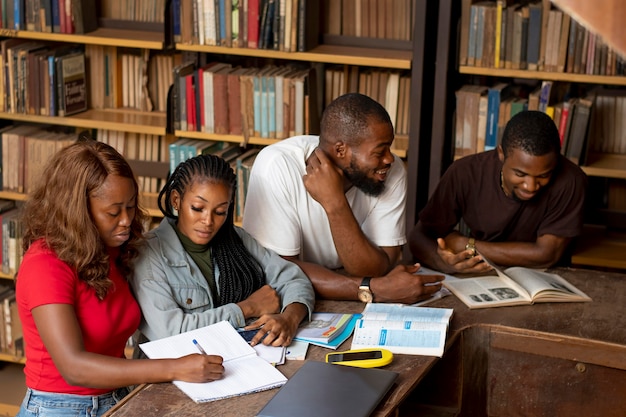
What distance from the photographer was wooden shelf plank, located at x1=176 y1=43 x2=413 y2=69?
3281mm

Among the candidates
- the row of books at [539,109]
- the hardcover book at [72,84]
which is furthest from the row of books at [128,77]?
the row of books at [539,109]

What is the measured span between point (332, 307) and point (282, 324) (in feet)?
0.94

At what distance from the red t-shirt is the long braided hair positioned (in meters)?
0.25

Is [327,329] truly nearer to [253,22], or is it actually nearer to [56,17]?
[253,22]

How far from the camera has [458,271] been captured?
2473 mm

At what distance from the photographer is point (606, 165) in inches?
128

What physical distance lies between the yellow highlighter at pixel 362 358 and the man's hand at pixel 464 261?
63 cm

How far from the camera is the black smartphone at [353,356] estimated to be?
1845mm

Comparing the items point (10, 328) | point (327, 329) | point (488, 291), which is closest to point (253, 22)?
point (488, 291)

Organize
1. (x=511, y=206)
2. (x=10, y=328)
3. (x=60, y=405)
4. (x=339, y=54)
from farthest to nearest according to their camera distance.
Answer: (x=10, y=328) < (x=339, y=54) < (x=511, y=206) < (x=60, y=405)

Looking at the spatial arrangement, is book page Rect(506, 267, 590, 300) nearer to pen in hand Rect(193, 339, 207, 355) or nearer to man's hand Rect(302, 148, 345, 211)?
man's hand Rect(302, 148, 345, 211)

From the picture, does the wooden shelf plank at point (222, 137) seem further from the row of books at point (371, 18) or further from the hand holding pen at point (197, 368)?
the hand holding pen at point (197, 368)

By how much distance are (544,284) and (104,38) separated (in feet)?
7.28

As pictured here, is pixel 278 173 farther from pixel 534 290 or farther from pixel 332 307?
pixel 534 290
